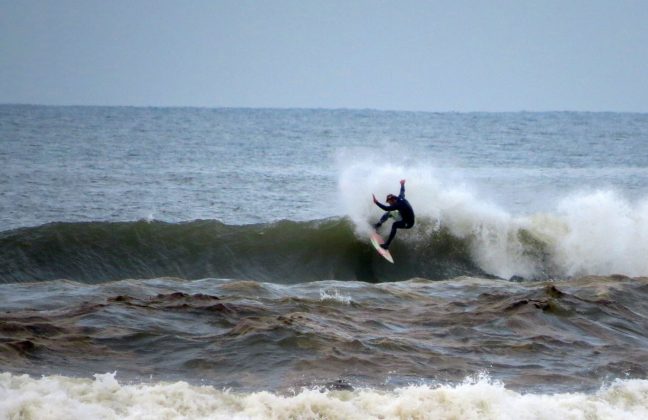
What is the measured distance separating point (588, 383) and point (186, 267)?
36.0 feet

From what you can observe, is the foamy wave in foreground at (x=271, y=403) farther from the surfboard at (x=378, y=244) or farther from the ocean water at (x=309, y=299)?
the surfboard at (x=378, y=244)

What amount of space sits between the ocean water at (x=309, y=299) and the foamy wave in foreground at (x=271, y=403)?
0.02 meters

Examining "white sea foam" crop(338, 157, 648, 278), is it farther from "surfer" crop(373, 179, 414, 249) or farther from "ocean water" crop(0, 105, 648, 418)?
"surfer" crop(373, 179, 414, 249)

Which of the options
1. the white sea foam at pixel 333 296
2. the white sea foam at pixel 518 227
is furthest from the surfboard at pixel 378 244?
the white sea foam at pixel 333 296

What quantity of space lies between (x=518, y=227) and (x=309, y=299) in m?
10.3

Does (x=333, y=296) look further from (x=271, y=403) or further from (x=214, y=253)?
(x=214, y=253)

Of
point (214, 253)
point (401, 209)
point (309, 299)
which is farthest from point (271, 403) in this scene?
point (214, 253)

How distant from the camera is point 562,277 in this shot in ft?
73.4

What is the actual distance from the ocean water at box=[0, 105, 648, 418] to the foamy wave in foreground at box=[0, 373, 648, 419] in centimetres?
2

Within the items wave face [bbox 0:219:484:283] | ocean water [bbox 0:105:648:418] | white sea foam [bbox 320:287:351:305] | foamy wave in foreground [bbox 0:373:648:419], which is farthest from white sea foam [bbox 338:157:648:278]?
foamy wave in foreground [bbox 0:373:648:419]

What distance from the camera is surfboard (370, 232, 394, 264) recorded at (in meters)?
21.2

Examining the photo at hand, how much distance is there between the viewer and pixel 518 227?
958 inches

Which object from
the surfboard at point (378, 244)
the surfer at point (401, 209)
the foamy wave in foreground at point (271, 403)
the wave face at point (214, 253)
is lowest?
the wave face at point (214, 253)

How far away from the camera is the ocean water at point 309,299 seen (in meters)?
10.6
